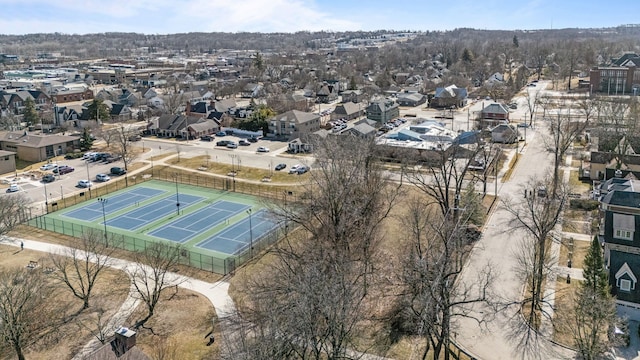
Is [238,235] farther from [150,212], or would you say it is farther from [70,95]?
[70,95]

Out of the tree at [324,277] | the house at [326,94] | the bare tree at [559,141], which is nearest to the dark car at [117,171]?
the tree at [324,277]

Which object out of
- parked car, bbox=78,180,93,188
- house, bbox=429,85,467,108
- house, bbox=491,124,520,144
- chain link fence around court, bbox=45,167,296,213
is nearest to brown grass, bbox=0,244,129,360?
chain link fence around court, bbox=45,167,296,213

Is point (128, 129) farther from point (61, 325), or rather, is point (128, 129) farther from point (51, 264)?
point (61, 325)

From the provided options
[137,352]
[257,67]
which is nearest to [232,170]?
[137,352]

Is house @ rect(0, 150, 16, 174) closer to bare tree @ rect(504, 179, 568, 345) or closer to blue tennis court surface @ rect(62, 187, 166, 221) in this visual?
blue tennis court surface @ rect(62, 187, 166, 221)

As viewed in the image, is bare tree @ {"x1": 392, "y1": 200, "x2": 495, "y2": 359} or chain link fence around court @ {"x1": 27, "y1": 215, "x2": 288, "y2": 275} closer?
bare tree @ {"x1": 392, "y1": 200, "x2": 495, "y2": 359}

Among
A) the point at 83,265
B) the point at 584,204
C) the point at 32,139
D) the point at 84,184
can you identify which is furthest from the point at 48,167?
the point at 584,204

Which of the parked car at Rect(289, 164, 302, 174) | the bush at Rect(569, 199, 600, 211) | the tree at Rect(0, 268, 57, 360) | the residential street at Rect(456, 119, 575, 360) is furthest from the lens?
the parked car at Rect(289, 164, 302, 174)
